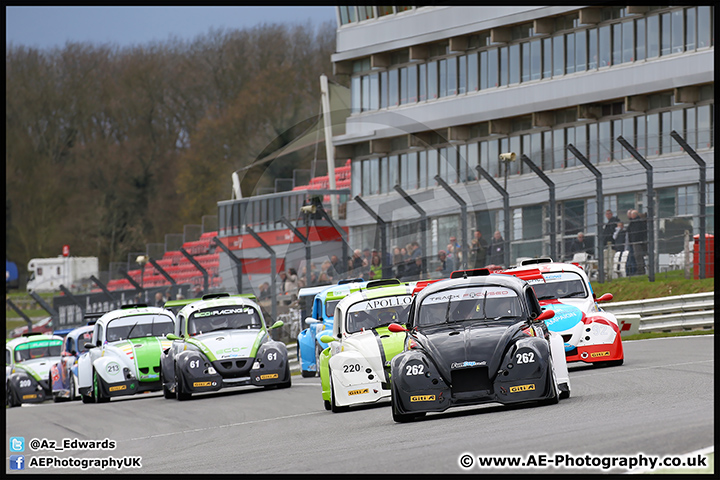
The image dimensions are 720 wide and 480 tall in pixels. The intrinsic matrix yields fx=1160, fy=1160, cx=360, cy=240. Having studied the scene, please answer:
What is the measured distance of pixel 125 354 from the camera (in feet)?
74.8

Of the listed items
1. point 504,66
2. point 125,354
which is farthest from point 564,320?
point 504,66

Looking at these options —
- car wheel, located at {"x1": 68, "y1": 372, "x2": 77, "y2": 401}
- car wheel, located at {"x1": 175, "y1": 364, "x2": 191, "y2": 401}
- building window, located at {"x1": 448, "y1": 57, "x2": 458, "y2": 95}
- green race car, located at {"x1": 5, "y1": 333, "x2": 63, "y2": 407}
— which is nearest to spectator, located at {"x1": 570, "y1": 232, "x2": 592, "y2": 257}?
car wheel, located at {"x1": 175, "y1": 364, "x2": 191, "y2": 401}

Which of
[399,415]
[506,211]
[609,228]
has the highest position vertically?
[506,211]

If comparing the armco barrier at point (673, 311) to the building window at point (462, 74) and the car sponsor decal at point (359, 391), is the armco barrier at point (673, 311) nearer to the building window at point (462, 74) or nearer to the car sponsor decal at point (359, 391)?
the car sponsor decal at point (359, 391)

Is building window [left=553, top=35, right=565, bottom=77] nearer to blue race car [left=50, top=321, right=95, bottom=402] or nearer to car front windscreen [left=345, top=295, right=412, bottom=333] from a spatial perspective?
blue race car [left=50, top=321, right=95, bottom=402]

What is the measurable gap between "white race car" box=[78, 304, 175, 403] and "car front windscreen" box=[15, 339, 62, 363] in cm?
633

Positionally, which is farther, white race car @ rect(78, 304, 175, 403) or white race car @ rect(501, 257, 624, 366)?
white race car @ rect(78, 304, 175, 403)

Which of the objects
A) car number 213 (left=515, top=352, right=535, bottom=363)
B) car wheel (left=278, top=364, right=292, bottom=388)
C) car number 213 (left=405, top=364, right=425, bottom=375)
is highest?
car number 213 (left=515, top=352, right=535, bottom=363)

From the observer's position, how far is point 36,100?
91250 mm

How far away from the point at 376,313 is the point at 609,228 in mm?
12436

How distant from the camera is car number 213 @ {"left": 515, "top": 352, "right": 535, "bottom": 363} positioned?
452 inches

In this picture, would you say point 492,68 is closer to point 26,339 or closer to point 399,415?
point 26,339

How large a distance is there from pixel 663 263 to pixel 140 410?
520 inches

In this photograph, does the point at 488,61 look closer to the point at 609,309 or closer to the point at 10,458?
the point at 609,309
